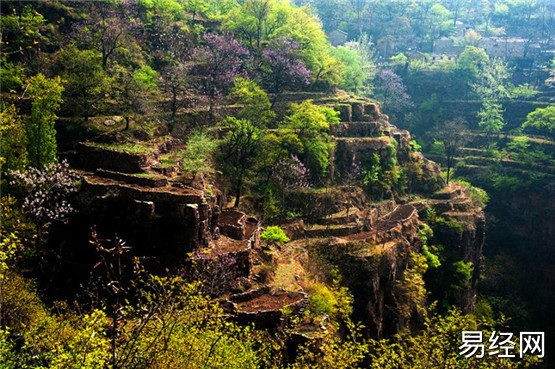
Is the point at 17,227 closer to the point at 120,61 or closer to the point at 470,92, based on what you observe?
the point at 120,61

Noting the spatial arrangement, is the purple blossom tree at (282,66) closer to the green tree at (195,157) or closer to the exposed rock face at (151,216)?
the green tree at (195,157)

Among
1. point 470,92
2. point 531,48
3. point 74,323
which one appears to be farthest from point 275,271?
point 531,48

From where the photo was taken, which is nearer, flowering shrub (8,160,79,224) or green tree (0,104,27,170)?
flowering shrub (8,160,79,224)

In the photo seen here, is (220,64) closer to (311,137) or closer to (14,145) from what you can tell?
(311,137)

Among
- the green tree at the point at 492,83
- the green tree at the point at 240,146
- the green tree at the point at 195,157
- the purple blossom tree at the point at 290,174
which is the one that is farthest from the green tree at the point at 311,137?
the green tree at the point at 492,83

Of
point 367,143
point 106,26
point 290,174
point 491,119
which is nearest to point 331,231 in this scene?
point 290,174

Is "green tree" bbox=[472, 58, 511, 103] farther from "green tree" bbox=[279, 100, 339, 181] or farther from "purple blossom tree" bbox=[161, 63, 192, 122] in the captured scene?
"purple blossom tree" bbox=[161, 63, 192, 122]

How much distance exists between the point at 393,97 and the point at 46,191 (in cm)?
7228

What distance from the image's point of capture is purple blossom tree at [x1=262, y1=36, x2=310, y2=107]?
178ft

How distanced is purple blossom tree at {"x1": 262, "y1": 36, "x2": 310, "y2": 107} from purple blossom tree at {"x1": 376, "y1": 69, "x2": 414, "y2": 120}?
111ft

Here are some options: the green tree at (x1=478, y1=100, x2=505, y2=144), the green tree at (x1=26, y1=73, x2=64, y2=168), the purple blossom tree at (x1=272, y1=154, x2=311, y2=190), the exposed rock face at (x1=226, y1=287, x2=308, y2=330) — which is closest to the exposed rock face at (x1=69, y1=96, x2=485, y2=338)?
the exposed rock face at (x1=226, y1=287, x2=308, y2=330)

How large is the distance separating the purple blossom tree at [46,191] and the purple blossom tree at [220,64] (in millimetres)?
22573

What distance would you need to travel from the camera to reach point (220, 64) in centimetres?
5134

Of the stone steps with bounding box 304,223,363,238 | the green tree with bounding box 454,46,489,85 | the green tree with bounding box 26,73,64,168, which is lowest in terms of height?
the stone steps with bounding box 304,223,363,238
